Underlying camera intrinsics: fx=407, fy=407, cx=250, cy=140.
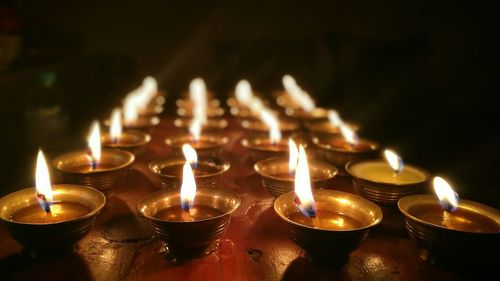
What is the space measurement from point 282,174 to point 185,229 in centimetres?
92

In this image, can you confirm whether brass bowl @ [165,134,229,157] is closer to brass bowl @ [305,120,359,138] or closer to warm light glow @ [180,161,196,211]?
→ brass bowl @ [305,120,359,138]

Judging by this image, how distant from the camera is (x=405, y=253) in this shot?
56.6 inches

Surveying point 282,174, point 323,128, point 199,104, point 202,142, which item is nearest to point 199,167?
point 282,174

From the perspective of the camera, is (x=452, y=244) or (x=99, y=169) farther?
(x=99, y=169)

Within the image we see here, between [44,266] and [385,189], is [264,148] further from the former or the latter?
[44,266]

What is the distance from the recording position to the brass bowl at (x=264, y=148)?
2.32 m

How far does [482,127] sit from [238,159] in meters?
3.50

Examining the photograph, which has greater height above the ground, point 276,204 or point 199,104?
point 199,104

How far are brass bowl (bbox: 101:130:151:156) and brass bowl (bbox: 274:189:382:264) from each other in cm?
115

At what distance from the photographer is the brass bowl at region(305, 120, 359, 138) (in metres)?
2.73

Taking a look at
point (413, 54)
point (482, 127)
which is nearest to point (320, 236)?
point (482, 127)

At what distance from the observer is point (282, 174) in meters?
2.11

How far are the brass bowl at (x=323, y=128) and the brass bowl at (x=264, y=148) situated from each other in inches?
10.7

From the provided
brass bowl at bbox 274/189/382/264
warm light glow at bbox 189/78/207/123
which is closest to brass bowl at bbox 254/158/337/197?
brass bowl at bbox 274/189/382/264
